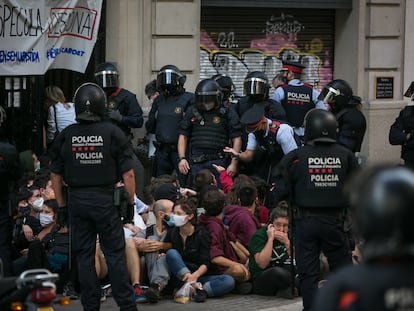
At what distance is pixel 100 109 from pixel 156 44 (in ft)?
21.2

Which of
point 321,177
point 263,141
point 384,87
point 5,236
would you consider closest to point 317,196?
point 321,177

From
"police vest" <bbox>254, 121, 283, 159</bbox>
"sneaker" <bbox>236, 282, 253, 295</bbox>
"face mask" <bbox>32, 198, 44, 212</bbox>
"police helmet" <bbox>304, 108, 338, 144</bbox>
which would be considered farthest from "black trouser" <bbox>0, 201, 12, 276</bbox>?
"police vest" <bbox>254, 121, 283, 159</bbox>

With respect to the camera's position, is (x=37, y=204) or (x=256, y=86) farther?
(x=256, y=86)

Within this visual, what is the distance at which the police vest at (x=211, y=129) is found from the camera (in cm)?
1151

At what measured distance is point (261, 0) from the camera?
624 inches

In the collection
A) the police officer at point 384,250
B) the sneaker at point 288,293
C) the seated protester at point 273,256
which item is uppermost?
the police officer at point 384,250

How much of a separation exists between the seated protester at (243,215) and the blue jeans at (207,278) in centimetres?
56

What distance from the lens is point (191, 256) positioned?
912 centimetres

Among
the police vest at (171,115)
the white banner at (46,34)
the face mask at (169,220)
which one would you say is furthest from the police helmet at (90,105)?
the white banner at (46,34)

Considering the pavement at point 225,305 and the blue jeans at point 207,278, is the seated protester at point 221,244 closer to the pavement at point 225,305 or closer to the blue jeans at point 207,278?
the blue jeans at point 207,278

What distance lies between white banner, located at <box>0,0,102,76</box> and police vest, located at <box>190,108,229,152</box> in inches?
88.3

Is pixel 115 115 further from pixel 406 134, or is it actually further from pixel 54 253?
pixel 406 134

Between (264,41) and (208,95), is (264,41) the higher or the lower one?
the higher one

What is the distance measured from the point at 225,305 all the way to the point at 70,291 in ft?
4.34
